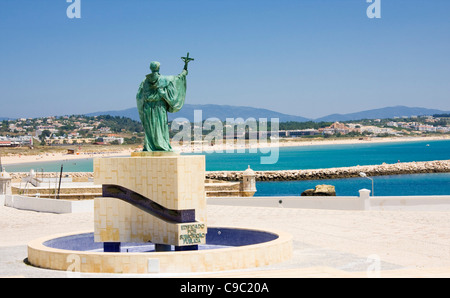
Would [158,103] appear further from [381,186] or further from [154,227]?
[381,186]

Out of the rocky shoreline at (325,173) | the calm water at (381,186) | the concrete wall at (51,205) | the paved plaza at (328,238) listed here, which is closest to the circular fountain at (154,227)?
the paved plaza at (328,238)

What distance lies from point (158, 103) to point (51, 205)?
12586 millimetres

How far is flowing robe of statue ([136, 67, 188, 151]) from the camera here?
1406 cm

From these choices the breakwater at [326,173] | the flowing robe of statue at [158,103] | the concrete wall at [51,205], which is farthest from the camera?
the breakwater at [326,173]

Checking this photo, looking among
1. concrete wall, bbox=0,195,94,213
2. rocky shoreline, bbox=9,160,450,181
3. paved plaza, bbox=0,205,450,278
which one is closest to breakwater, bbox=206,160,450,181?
rocky shoreline, bbox=9,160,450,181

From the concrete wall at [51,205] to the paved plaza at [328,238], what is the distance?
1.65ft

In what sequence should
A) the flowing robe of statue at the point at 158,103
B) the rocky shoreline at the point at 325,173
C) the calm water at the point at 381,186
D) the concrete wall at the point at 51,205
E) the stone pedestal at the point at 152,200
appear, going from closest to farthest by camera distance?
the stone pedestal at the point at 152,200
the flowing robe of statue at the point at 158,103
the concrete wall at the point at 51,205
the calm water at the point at 381,186
the rocky shoreline at the point at 325,173

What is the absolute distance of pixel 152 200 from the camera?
44.9 ft

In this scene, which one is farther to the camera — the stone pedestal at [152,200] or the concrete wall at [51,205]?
the concrete wall at [51,205]

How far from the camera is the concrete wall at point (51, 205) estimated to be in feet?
81.0

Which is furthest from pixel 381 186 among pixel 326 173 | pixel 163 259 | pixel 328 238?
pixel 163 259

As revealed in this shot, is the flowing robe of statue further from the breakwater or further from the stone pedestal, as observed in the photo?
A: the breakwater

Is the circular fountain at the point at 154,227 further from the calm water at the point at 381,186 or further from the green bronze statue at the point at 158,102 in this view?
the calm water at the point at 381,186
